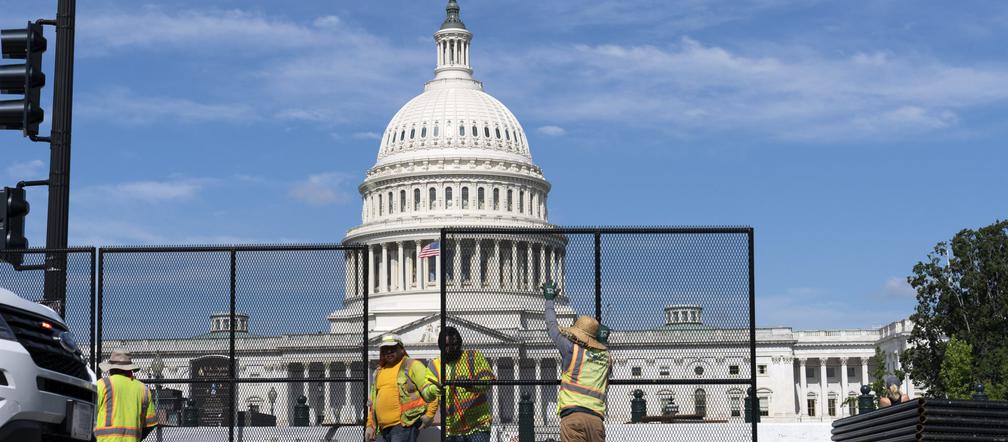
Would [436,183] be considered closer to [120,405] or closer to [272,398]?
[272,398]

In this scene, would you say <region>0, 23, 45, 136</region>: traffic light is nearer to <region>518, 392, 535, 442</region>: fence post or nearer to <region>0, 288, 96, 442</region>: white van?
<region>0, 288, 96, 442</region>: white van

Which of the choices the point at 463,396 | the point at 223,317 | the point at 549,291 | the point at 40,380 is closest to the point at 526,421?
the point at 463,396

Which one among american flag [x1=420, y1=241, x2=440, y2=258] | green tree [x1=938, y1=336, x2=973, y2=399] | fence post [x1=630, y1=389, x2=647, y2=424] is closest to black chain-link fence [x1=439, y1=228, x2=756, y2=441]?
fence post [x1=630, y1=389, x2=647, y2=424]

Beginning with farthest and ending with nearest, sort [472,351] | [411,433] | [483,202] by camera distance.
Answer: [483,202]
[472,351]
[411,433]

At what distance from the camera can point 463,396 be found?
20.2m

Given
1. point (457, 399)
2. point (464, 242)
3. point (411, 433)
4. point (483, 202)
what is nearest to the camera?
point (411, 433)

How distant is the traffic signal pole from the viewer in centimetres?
1834

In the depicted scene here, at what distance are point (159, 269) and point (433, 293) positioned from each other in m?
115

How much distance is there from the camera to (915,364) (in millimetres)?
88688

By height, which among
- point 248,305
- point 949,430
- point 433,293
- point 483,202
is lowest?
point 949,430

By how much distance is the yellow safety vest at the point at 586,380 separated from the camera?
17375mm

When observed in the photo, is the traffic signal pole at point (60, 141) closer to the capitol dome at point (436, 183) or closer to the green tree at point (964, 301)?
the green tree at point (964, 301)

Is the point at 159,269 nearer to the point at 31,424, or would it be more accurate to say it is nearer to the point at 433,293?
the point at 31,424

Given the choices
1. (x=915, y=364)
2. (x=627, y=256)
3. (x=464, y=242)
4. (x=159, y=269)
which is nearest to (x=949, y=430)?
(x=627, y=256)
